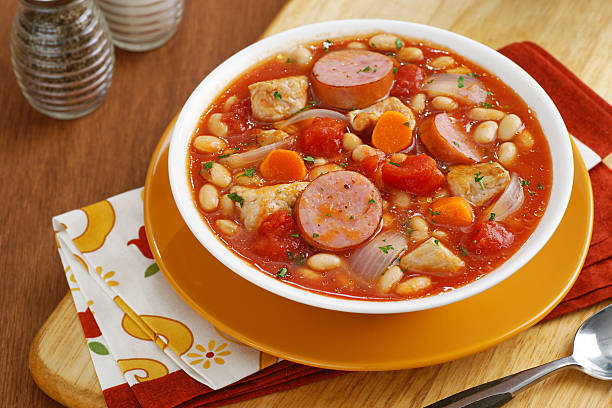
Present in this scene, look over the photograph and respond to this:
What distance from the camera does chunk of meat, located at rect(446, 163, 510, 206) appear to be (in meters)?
3.16

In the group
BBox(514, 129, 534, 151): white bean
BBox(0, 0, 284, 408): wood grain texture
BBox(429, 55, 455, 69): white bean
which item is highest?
BBox(429, 55, 455, 69): white bean

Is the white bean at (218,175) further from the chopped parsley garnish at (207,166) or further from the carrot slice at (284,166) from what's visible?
the carrot slice at (284,166)

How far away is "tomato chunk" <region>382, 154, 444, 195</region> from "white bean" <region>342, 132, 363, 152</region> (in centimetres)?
23

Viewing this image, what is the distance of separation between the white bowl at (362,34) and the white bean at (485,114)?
19 centimetres

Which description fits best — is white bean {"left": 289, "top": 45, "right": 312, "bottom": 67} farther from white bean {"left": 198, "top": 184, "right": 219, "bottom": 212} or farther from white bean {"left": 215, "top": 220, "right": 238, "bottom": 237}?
white bean {"left": 215, "top": 220, "right": 238, "bottom": 237}

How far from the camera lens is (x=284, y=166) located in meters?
3.31

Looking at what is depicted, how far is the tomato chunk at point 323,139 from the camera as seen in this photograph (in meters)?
3.37

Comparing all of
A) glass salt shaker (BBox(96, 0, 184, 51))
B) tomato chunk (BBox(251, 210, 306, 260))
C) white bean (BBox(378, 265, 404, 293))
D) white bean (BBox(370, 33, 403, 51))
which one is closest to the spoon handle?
white bean (BBox(378, 265, 404, 293))

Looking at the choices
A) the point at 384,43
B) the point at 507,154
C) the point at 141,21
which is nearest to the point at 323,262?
the point at 507,154

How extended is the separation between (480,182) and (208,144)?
52.5 inches

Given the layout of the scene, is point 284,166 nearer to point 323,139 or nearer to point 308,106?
point 323,139

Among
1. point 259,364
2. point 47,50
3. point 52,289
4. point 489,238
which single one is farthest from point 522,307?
point 47,50

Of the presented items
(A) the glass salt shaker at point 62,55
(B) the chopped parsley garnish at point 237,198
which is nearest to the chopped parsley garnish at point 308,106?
(B) the chopped parsley garnish at point 237,198

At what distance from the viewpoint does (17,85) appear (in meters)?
4.66
